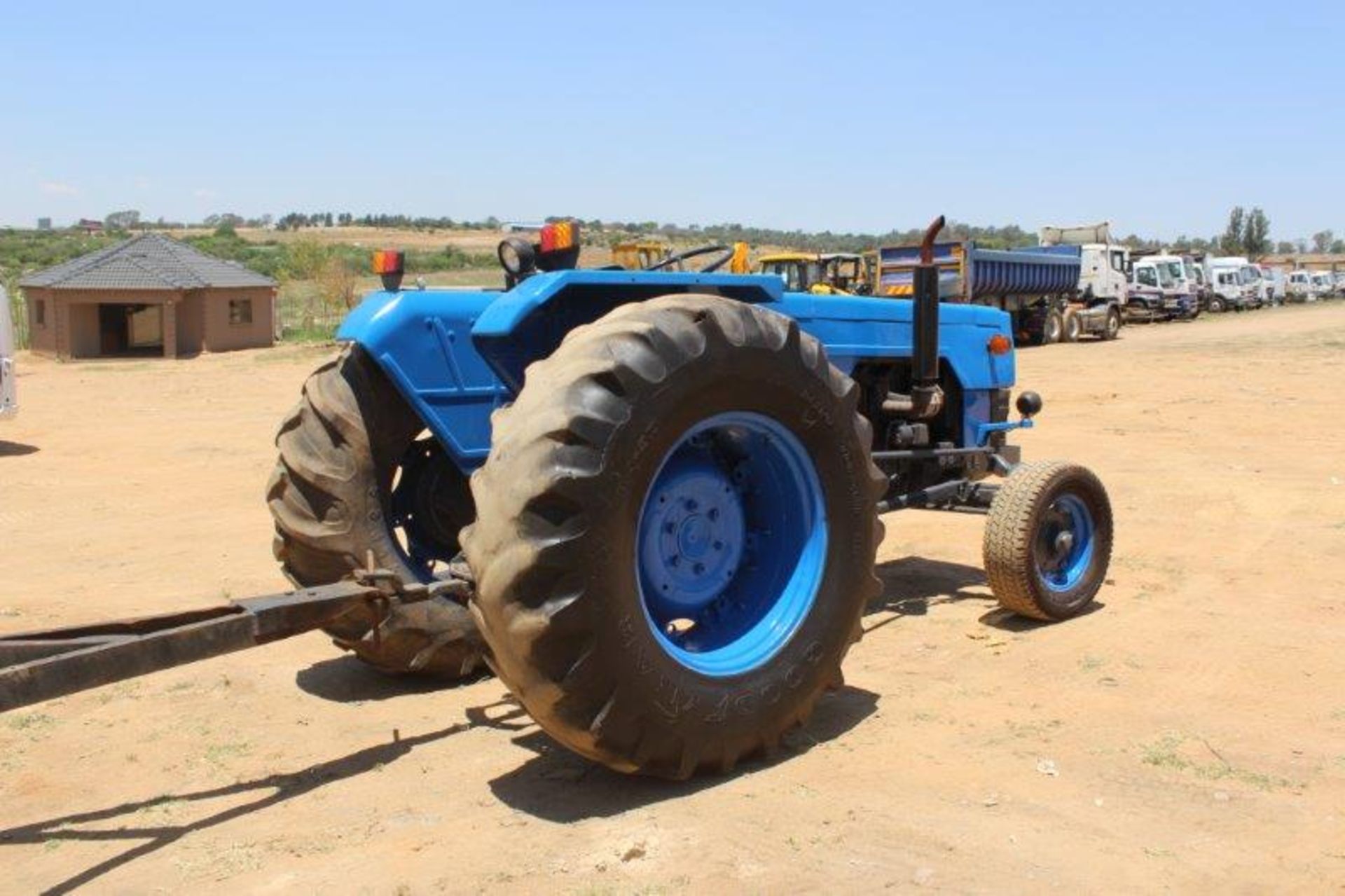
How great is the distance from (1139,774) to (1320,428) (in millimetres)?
11308

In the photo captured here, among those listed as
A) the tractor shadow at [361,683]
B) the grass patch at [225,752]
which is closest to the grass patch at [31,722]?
the grass patch at [225,752]

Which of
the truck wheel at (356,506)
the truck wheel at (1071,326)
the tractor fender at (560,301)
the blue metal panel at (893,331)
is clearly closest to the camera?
the tractor fender at (560,301)

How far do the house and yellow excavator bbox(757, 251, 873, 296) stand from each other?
45.5 feet

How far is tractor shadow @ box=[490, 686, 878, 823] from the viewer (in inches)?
161

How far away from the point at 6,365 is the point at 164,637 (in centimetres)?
1298

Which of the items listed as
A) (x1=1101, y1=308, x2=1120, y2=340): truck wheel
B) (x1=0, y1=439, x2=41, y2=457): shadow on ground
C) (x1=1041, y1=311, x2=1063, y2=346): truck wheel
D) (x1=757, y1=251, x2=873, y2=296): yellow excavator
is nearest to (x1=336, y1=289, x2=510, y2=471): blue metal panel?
(x1=0, y1=439, x2=41, y2=457): shadow on ground

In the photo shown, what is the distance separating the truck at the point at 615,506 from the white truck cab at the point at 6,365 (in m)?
10.6

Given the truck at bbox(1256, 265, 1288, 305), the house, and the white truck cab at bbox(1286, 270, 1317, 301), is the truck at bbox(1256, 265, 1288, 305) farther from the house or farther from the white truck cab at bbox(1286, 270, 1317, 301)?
the house

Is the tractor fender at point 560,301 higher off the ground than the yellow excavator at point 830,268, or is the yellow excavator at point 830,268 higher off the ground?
the yellow excavator at point 830,268

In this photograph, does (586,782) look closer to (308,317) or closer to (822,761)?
(822,761)

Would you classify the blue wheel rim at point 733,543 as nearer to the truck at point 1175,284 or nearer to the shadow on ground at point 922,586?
the shadow on ground at point 922,586

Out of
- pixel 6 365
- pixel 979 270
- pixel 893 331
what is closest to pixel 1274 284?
pixel 979 270

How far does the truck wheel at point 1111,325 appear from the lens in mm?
33188

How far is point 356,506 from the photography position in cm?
529
